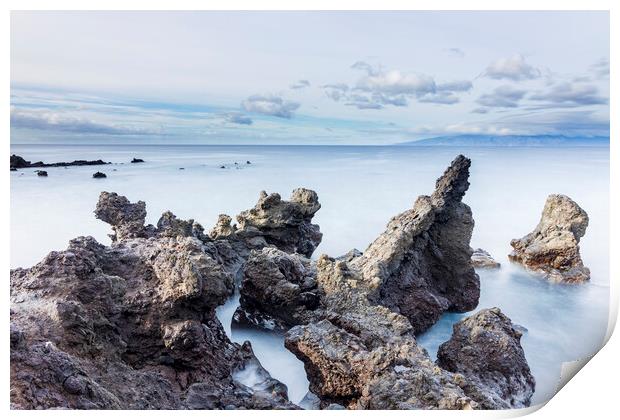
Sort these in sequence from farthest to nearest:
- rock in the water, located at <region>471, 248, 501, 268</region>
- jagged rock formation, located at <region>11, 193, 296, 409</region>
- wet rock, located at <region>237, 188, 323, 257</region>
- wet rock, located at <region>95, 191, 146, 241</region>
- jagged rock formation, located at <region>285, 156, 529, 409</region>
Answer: rock in the water, located at <region>471, 248, 501, 268</region> < wet rock, located at <region>237, 188, 323, 257</region> < wet rock, located at <region>95, 191, 146, 241</region> < jagged rock formation, located at <region>285, 156, 529, 409</region> < jagged rock formation, located at <region>11, 193, 296, 409</region>

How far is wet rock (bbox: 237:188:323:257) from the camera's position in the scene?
4.94m

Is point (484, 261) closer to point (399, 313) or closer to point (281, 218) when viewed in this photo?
point (399, 313)

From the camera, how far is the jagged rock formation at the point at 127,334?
2.72 m

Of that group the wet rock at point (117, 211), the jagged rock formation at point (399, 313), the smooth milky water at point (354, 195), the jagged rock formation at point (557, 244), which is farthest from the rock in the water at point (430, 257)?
the wet rock at point (117, 211)

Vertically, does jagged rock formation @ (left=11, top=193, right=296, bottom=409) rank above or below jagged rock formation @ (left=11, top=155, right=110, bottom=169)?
below

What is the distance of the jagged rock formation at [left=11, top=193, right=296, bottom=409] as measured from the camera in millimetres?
2719

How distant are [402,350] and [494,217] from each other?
2.54m

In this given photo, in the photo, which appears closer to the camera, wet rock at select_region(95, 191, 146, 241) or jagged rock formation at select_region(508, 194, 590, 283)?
wet rock at select_region(95, 191, 146, 241)

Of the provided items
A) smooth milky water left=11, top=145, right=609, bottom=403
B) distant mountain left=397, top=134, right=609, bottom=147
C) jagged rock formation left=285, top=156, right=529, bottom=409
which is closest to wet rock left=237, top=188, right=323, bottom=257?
smooth milky water left=11, top=145, right=609, bottom=403

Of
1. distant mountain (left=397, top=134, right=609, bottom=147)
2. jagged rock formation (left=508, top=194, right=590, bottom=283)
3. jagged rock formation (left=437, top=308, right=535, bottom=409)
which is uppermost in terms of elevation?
distant mountain (left=397, top=134, right=609, bottom=147)

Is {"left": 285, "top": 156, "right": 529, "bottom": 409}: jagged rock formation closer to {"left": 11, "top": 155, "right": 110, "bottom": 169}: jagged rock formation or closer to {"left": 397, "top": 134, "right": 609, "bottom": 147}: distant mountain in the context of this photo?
{"left": 397, "top": 134, "right": 609, "bottom": 147}: distant mountain

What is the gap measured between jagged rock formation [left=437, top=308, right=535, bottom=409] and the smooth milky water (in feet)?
0.54

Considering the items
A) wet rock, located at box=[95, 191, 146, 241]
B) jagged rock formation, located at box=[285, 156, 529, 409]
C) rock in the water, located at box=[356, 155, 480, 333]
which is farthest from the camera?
wet rock, located at box=[95, 191, 146, 241]

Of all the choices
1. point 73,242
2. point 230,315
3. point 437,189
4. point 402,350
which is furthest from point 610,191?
point 73,242
